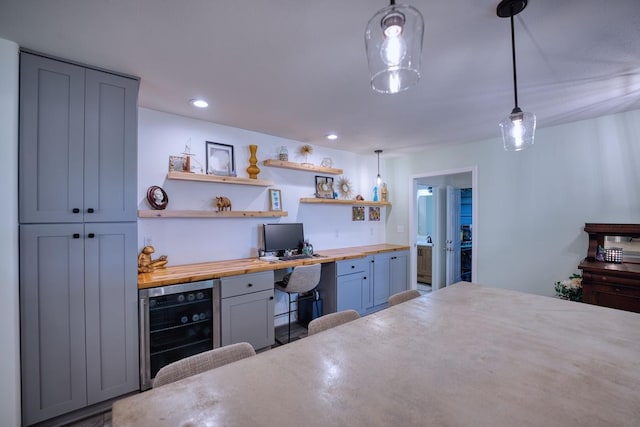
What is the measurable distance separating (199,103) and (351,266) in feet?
8.31

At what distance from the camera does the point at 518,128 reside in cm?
159

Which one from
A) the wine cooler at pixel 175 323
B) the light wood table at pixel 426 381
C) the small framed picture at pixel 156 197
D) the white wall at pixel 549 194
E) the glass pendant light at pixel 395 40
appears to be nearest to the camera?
the light wood table at pixel 426 381

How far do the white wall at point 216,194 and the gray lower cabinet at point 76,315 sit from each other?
2.30 ft

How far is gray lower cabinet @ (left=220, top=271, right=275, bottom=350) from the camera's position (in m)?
2.47

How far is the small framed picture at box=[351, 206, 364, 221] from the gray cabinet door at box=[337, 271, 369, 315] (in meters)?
1.06

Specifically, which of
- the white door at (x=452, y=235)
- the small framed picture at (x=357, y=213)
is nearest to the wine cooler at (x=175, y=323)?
the small framed picture at (x=357, y=213)

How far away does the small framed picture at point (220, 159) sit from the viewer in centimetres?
304

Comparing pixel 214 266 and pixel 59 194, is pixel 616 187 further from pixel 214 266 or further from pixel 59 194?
pixel 59 194

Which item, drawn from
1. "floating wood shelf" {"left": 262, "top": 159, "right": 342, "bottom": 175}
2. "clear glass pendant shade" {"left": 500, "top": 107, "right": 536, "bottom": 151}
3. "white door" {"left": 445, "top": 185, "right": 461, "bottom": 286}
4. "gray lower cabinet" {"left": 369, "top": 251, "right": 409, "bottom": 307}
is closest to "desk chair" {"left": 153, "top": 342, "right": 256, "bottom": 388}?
"clear glass pendant shade" {"left": 500, "top": 107, "right": 536, "bottom": 151}

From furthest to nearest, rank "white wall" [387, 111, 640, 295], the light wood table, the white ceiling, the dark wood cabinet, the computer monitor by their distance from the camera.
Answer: the computer monitor
"white wall" [387, 111, 640, 295]
the dark wood cabinet
the white ceiling
the light wood table

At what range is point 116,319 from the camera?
1979 mm

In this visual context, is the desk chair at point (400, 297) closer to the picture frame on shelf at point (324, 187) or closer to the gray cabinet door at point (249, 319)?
the gray cabinet door at point (249, 319)

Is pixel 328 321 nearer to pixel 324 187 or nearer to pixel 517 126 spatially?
pixel 517 126

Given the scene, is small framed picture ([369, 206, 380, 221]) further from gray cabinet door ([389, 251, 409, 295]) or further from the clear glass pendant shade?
the clear glass pendant shade
